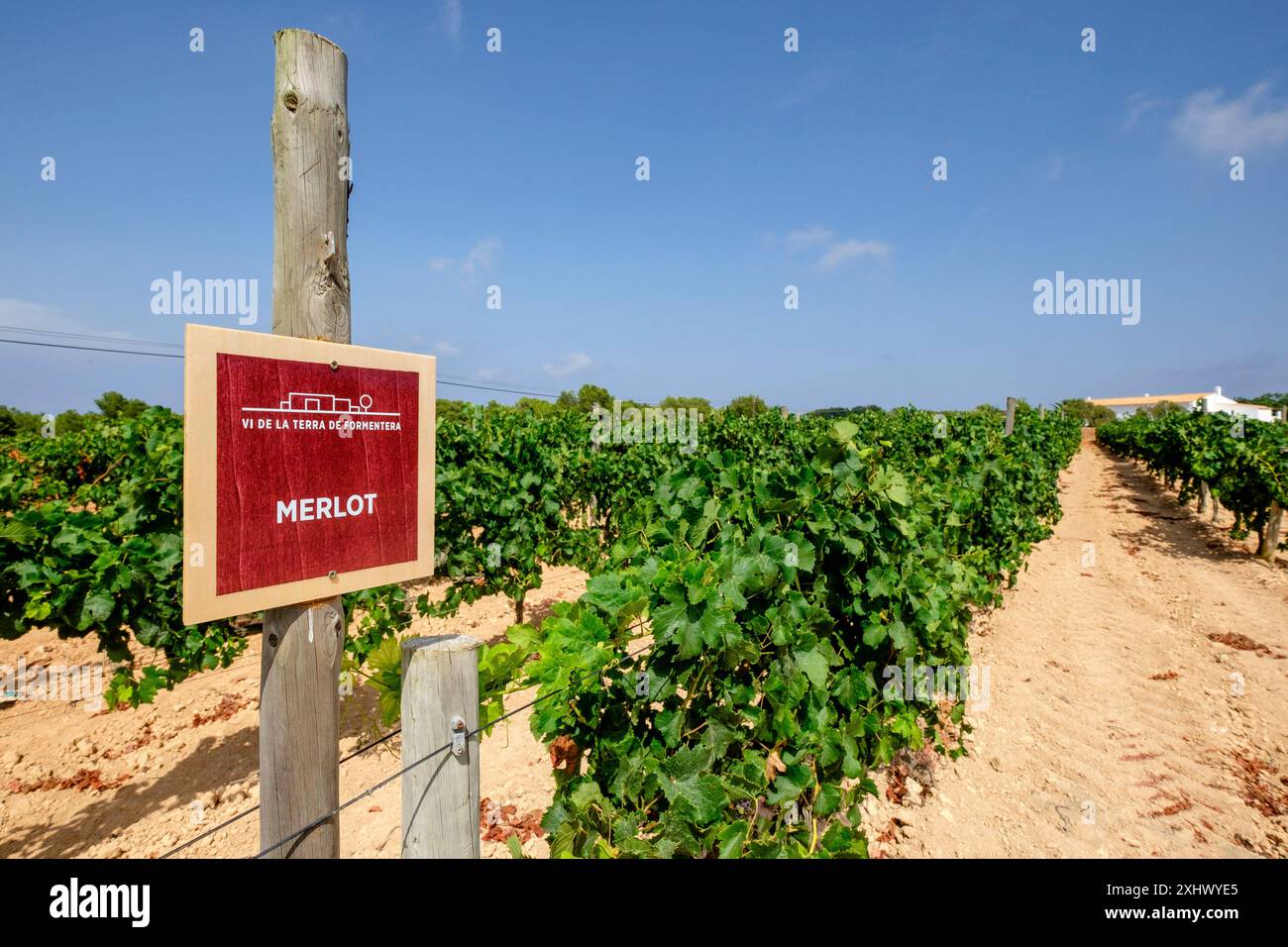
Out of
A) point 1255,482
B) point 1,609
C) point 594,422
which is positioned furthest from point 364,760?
point 1255,482

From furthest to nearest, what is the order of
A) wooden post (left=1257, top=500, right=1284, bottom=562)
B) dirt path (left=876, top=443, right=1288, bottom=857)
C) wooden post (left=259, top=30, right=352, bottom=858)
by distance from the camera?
wooden post (left=1257, top=500, right=1284, bottom=562) < dirt path (left=876, top=443, right=1288, bottom=857) < wooden post (left=259, top=30, right=352, bottom=858)

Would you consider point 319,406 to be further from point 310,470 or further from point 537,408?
point 537,408

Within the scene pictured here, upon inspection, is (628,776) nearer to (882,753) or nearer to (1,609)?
(882,753)

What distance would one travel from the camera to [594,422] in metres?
10.6

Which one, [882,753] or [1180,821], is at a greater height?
[882,753]

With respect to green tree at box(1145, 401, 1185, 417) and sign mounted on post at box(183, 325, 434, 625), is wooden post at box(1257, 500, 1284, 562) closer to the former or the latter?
green tree at box(1145, 401, 1185, 417)

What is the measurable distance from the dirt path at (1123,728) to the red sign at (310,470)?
10.5ft

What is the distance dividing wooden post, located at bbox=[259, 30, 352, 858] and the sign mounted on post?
0.09 meters

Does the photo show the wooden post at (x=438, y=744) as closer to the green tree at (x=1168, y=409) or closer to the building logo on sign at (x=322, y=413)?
the building logo on sign at (x=322, y=413)

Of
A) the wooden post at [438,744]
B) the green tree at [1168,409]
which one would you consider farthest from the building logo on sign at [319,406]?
the green tree at [1168,409]

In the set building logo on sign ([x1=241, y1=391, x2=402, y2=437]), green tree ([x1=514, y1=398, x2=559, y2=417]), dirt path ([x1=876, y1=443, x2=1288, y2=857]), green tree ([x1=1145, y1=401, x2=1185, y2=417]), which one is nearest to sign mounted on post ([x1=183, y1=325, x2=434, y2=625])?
building logo on sign ([x1=241, y1=391, x2=402, y2=437])

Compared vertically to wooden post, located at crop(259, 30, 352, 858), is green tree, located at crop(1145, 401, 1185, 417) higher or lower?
higher

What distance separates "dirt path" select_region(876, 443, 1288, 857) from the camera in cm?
333
